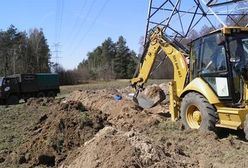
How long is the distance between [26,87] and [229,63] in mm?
24225

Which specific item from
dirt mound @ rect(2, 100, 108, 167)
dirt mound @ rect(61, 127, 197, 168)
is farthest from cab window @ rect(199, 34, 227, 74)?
dirt mound @ rect(61, 127, 197, 168)

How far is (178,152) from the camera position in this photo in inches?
310

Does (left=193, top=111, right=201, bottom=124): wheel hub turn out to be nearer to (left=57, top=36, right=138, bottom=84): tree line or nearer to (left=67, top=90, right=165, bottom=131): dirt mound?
(left=67, top=90, right=165, bottom=131): dirt mound

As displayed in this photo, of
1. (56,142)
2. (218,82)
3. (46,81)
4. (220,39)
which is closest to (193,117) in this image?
(218,82)

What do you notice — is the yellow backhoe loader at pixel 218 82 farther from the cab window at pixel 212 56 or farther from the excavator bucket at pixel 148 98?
the excavator bucket at pixel 148 98

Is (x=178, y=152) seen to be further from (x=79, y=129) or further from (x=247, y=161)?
(x=79, y=129)

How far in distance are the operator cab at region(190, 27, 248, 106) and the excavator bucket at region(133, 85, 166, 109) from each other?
5231 mm

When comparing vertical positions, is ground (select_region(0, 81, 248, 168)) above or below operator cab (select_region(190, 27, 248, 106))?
below

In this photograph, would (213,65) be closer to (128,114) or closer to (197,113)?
(197,113)

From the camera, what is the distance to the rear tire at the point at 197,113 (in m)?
10.3

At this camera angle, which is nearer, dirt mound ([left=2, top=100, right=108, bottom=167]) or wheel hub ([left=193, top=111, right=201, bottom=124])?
dirt mound ([left=2, top=100, right=108, bottom=167])

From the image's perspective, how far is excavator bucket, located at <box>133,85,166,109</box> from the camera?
15.8m

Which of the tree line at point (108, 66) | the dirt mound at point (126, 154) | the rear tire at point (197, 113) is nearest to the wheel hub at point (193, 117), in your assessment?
the rear tire at point (197, 113)

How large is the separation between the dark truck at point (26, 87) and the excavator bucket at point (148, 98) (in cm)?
1634
